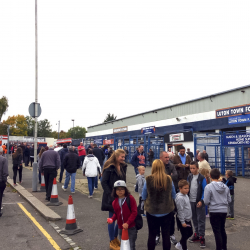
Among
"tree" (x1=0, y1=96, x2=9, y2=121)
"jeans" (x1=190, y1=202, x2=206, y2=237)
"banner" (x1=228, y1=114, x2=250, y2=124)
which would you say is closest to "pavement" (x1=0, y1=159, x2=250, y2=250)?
"jeans" (x1=190, y1=202, x2=206, y2=237)

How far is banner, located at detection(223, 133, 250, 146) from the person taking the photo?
16953 mm

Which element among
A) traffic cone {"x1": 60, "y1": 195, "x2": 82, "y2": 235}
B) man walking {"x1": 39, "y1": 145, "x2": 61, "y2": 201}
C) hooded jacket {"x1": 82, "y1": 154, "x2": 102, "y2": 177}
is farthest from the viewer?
hooded jacket {"x1": 82, "y1": 154, "x2": 102, "y2": 177}

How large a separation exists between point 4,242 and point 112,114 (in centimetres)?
9159

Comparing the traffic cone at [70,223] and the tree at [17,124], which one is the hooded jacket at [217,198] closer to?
the traffic cone at [70,223]

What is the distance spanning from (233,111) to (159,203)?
2273cm

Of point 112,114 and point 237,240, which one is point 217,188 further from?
point 112,114

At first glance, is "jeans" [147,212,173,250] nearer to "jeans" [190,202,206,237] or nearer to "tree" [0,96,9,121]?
"jeans" [190,202,206,237]

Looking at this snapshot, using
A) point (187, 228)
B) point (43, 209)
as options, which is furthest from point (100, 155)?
point (187, 228)

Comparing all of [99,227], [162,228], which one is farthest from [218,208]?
[99,227]

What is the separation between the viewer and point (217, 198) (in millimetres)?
4570

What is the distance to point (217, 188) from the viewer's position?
181 inches

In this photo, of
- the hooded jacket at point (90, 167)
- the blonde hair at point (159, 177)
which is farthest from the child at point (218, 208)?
the hooded jacket at point (90, 167)

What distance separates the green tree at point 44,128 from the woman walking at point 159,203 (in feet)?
317

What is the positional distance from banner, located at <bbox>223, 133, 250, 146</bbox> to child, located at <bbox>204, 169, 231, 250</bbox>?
13.6m
